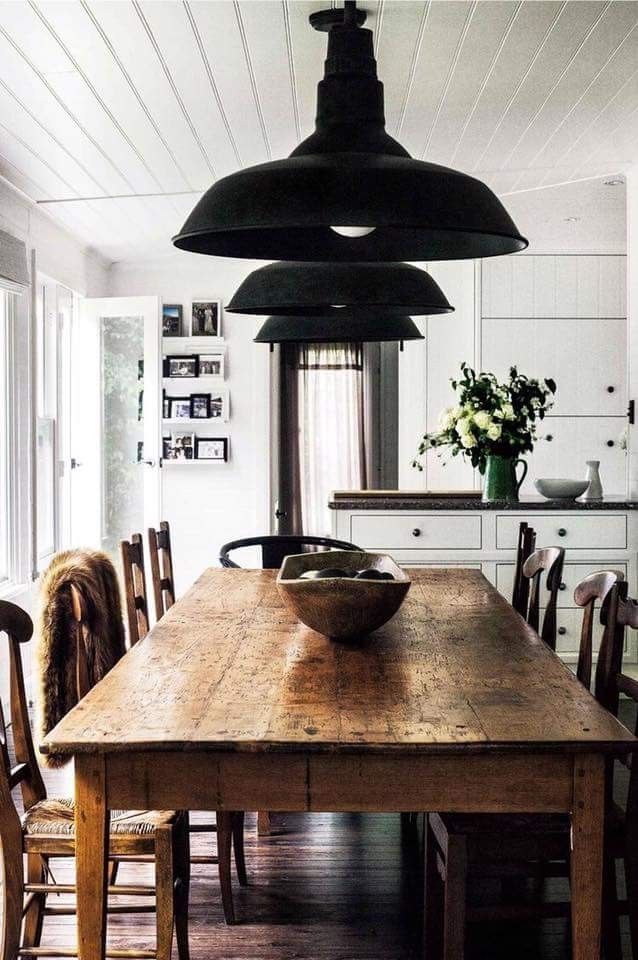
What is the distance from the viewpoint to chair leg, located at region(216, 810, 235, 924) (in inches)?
112

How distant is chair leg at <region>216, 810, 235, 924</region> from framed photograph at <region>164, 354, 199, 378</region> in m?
4.91

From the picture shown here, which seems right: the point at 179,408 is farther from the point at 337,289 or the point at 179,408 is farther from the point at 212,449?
the point at 337,289

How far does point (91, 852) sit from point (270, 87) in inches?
109

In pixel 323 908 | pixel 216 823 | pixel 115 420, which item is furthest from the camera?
pixel 115 420

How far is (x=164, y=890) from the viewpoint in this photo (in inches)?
90.3

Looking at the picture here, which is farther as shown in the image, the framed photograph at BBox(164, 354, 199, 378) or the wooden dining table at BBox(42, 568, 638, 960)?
the framed photograph at BBox(164, 354, 199, 378)

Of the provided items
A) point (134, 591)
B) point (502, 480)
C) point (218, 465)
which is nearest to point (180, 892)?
point (134, 591)

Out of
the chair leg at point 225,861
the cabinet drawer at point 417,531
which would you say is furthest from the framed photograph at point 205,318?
the chair leg at point 225,861

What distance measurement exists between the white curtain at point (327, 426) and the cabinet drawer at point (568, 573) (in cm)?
407

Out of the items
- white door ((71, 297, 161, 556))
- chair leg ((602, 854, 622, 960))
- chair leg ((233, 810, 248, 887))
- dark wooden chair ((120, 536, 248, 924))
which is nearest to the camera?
chair leg ((602, 854, 622, 960))

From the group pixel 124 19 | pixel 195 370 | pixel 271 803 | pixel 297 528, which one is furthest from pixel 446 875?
pixel 297 528

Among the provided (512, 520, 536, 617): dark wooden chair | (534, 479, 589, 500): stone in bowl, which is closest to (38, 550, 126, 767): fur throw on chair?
(512, 520, 536, 617): dark wooden chair

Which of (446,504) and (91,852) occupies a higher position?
(446,504)

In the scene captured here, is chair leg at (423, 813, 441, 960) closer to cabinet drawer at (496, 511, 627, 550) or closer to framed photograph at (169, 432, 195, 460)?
cabinet drawer at (496, 511, 627, 550)
